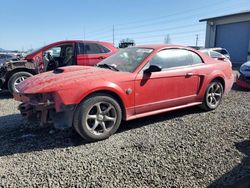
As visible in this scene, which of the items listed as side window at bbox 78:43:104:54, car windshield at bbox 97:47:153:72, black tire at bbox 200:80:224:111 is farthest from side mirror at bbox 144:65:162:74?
side window at bbox 78:43:104:54

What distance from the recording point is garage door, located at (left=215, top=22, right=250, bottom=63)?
61.5ft

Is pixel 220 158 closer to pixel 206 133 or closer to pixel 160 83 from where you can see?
pixel 206 133

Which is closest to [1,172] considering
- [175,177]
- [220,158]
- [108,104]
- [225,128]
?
[108,104]

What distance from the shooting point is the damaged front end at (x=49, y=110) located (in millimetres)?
3246

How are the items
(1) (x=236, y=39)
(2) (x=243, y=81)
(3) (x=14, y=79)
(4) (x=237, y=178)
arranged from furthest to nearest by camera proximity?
1. (1) (x=236, y=39)
2. (2) (x=243, y=81)
3. (3) (x=14, y=79)
4. (4) (x=237, y=178)

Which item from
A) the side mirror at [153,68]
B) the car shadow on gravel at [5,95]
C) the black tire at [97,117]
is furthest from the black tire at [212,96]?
the car shadow on gravel at [5,95]

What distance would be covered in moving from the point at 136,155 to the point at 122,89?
1104 millimetres

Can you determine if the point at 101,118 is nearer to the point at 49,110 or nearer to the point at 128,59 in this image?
the point at 49,110

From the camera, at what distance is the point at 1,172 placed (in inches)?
107

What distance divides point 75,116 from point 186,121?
2.18 metres

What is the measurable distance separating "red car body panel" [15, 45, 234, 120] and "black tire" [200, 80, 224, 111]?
13 centimetres

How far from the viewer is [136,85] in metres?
3.82

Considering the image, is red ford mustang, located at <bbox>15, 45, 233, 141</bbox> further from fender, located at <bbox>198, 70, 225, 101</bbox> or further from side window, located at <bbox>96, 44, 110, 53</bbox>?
side window, located at <bbox>96, 44, 110, 53</bbox>

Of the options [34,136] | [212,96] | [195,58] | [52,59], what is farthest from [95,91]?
[52,59]
